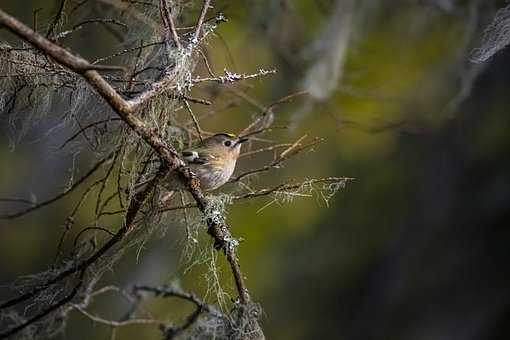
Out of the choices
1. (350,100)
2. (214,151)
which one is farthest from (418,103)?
(214,151)

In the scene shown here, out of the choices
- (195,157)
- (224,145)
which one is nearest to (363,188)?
(224,145)

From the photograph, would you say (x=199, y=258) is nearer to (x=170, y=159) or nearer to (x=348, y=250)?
(x=170, y=159)

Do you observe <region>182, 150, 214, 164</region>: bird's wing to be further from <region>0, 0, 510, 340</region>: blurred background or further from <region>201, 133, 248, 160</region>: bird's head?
<region>0, 0, 510, 340</region>: blurred background

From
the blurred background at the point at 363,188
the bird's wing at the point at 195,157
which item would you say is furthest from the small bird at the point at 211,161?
the blurred background at the point at 363,188

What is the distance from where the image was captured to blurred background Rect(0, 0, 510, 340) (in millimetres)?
5785

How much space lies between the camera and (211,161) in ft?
11.3

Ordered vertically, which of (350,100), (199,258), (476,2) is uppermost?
(350,100)

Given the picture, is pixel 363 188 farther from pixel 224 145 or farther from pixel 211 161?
pixel 211 161

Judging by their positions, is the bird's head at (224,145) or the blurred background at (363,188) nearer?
the bird's head at (224,145)

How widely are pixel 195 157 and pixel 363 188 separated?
496 cm

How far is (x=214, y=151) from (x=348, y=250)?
487cm

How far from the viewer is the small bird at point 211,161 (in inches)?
136

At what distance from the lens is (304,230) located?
816 cm

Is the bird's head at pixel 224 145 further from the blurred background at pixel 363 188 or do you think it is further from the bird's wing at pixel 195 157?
the blurred background at pixel 363 188
